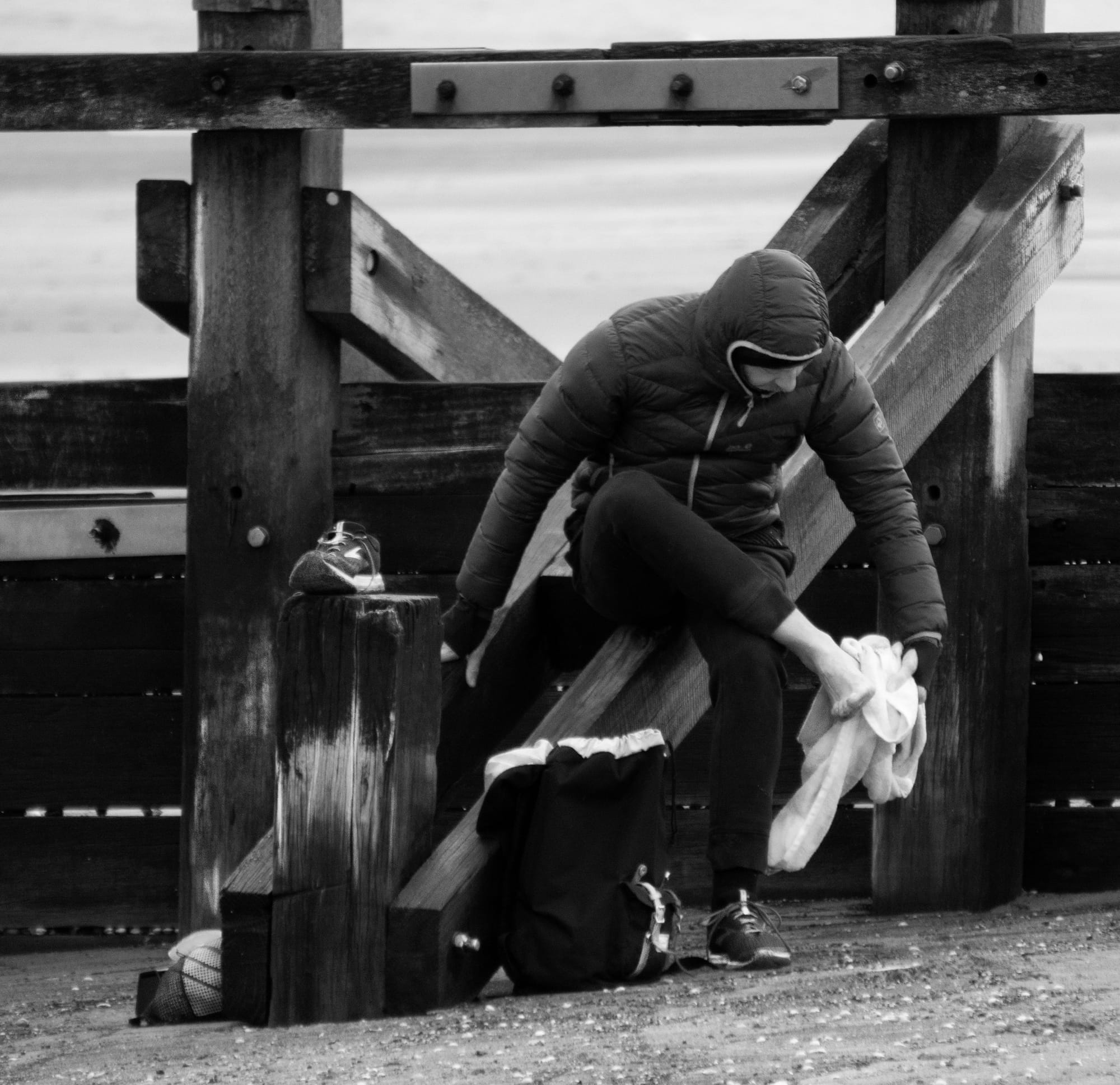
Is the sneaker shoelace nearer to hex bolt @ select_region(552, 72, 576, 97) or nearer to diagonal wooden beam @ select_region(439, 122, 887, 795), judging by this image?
diagonal wooden beam @ select_region(439, 122, 887, 795)

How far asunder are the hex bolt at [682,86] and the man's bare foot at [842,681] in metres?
1.46

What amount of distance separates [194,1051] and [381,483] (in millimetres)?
1898

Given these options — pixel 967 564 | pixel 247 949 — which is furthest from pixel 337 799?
pixel 967 564

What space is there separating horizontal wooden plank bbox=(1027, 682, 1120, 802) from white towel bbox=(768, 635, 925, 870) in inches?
52.8

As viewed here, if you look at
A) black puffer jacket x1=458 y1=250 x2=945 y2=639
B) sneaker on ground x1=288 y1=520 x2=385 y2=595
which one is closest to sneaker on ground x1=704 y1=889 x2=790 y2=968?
black puffer jacket x1=458 y1=250 x2=945 y2=639

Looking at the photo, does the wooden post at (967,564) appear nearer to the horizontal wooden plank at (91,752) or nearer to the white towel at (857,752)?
the white towel at (857,752)

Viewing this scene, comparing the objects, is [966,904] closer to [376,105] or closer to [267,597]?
[267,597]

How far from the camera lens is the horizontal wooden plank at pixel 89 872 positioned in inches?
195

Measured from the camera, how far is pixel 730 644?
3492mm

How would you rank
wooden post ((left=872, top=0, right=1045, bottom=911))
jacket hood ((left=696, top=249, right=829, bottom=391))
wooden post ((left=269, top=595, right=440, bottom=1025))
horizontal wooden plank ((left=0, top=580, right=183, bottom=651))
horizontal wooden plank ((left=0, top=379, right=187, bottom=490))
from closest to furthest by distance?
wooden post ((left=269, top=595, right=440, bottom=1025)) < jacket hood ((left=696, top=249, right=829, bottom=391)) < wooden post ((left=872, top=0, right=1045, bottom=911)) < horizontal wooden plank ((left=0, top=379, right=187, bottom=490)) < horizontal wooden plank ((left=0, top=580, right=183, bottom=651))

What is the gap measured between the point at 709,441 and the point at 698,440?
22mm

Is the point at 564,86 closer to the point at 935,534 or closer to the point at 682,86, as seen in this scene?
the point at 682,86

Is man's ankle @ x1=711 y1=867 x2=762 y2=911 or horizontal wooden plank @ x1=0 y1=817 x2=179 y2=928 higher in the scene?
man's ankle @ x1=711 y1=867 x2=762 y2=911

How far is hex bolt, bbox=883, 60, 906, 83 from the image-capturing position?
425 cm
